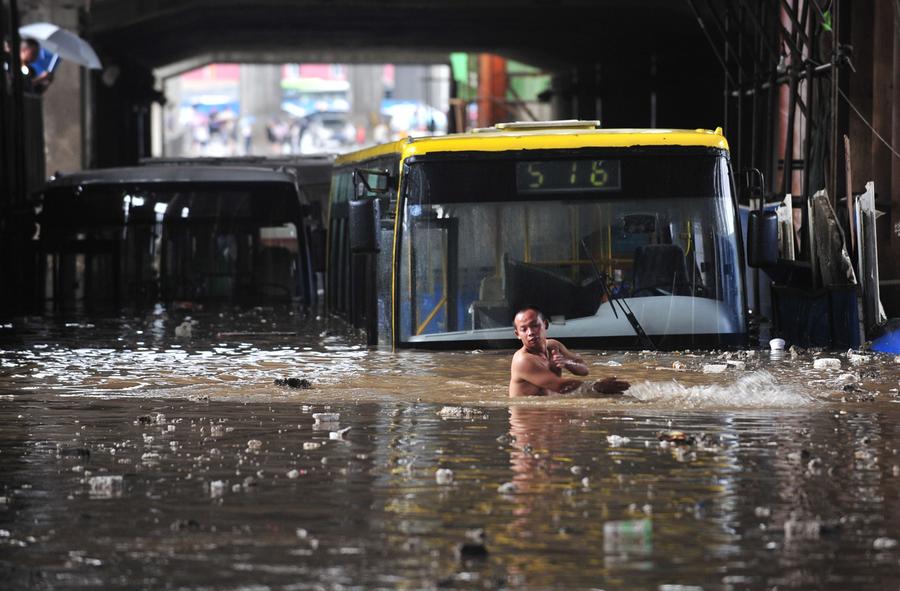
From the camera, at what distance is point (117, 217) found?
2336 centimetres

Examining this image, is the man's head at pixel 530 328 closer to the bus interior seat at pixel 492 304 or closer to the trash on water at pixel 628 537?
the bus interior seat at pixel 492 304

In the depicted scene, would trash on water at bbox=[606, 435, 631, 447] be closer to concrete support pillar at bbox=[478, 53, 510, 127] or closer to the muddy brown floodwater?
the muddy brown floodwater

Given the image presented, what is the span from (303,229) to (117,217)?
2.27 metres

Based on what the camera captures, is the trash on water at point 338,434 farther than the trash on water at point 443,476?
→ Yes

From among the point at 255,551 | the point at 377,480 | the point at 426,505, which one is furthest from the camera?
the point at 377,480

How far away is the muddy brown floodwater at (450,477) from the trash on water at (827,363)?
0.09 meters

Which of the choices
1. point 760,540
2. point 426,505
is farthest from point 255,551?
point 760,540

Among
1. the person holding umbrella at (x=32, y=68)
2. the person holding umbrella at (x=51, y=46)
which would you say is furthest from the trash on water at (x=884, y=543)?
the person holding umbrella at (x=51, y=46)

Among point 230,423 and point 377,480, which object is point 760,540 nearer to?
point 377,480

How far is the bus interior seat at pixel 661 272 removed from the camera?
15.3 metres

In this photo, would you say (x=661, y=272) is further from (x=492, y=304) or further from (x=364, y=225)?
(x=364, y=225)

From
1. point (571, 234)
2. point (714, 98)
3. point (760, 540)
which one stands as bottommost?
point (760, 540)

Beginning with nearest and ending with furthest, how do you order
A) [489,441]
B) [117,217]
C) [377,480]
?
1. [377,480]
2. [489,441]
3. [117,217]

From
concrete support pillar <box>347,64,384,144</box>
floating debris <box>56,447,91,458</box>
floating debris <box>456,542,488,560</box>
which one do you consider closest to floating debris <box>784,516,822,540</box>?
floating debris <box>456,542,488,560</box>
